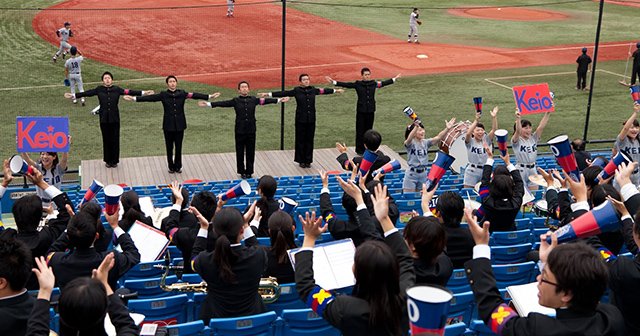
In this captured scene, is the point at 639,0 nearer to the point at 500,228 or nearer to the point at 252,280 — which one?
the point at 500,228

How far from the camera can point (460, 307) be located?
6629mm

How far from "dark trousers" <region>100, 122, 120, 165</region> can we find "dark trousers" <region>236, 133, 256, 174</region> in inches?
103

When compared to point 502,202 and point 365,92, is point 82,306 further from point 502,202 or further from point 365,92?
point 365,92

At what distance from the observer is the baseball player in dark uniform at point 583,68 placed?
77.8 ft

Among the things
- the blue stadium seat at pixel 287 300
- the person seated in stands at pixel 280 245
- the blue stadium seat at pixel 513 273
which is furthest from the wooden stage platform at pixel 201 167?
the blue stadium seat at pixel 513 273

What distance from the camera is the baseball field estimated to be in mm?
20469

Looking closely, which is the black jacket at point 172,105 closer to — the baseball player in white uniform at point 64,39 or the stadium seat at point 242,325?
the stadium seat at point 242,325

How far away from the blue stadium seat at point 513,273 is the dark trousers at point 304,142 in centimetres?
923

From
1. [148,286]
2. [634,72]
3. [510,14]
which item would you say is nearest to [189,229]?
[148,286]

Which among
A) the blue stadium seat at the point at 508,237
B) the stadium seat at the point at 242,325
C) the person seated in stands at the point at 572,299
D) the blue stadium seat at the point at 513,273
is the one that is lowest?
the blue stadium seat at the point at 508,237

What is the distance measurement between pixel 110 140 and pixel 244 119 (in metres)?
2.96

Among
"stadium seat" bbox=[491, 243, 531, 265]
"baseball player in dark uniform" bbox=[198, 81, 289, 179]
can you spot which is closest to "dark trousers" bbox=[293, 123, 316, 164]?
"baseball player in dark uniform" bbox=[198, 81, 289, 179]

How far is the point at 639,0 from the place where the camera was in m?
45.2

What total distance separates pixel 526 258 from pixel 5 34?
27.0 m
